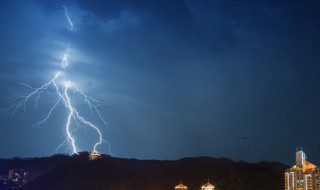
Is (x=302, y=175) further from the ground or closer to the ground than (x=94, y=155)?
closer to the ground

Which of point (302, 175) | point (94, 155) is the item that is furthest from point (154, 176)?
point (302, 175)

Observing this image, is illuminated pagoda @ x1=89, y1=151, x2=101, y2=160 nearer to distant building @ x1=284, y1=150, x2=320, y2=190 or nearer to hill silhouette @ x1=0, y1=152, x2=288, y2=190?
hill silhouette @ x1=0, y1=152, x2=288, y2=190

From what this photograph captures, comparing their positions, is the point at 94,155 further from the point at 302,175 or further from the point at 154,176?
the point at 302,175

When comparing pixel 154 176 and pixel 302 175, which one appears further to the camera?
pixel 154 176

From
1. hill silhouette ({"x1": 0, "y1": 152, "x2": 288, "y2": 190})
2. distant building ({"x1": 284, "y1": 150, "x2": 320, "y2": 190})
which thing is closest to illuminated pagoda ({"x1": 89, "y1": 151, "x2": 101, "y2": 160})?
hill silhouette ({"x1": 0, "y1": 152, "x2": 288, "y2": 190})

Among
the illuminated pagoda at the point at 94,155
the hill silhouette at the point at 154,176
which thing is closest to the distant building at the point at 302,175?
the hill silhouette at the point at 154,176

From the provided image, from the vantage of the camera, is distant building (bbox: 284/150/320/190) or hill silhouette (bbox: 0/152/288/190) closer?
distant building (bbox: 284/150/320/190)

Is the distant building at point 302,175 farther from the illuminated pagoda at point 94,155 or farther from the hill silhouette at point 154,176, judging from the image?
the illuminated pagoda at point 94,155
